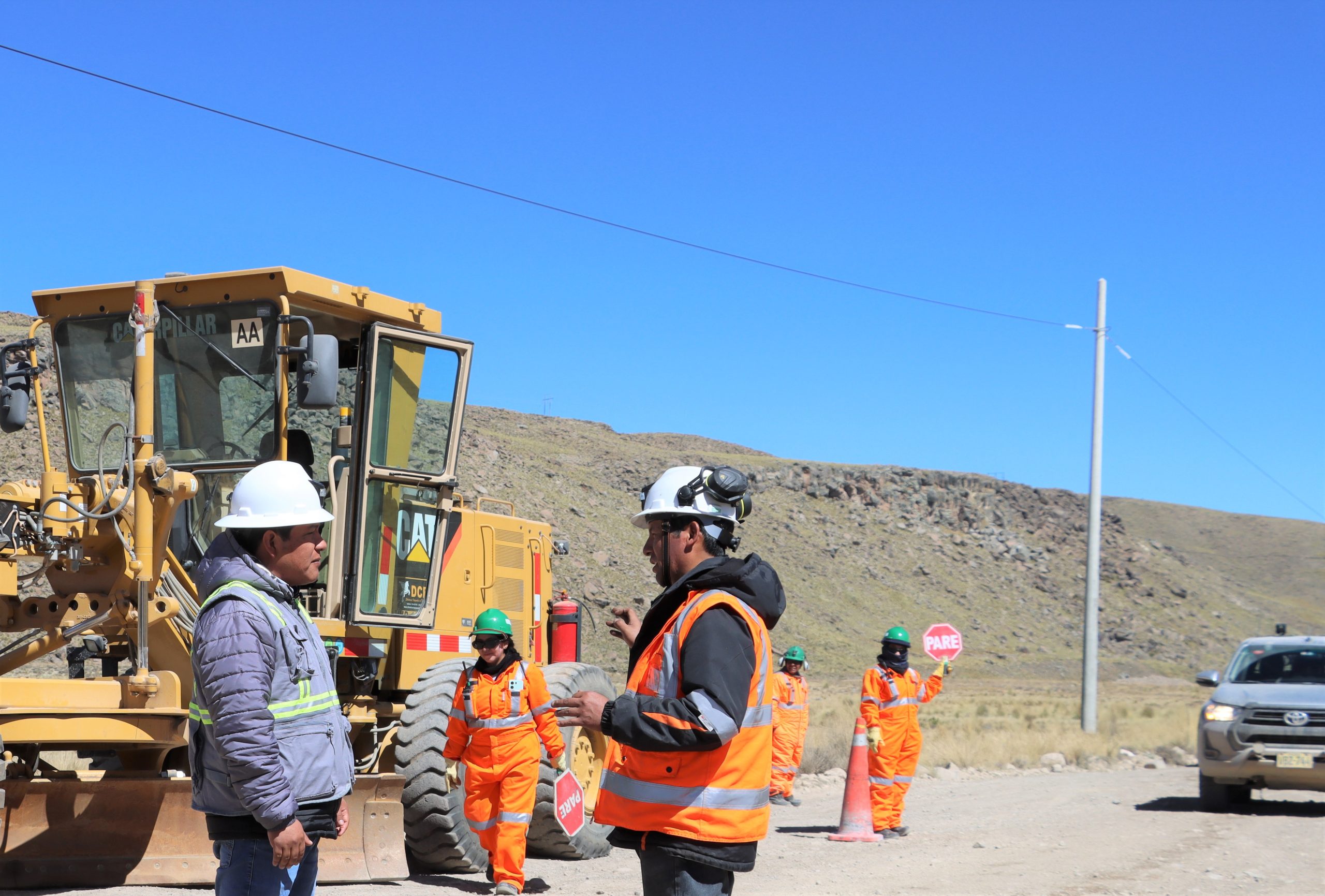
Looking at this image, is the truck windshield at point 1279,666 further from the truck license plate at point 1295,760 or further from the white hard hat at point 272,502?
the white hard hat at point 272,502

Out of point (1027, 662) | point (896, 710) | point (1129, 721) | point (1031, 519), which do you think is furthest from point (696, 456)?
point (896, 710)

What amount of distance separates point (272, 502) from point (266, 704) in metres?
0.67

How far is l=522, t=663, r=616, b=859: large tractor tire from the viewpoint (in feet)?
33.6

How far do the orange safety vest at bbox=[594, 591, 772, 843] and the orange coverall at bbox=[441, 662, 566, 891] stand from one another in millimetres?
4701

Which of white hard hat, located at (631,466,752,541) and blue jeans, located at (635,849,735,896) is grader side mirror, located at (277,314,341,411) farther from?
blue jeans, located at (635,849,735,896)

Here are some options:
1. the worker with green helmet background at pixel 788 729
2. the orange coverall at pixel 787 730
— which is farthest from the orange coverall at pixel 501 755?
the orange coverall at pixel 787 730

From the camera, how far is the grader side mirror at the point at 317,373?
27.0ft

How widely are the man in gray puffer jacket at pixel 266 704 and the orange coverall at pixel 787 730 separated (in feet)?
35.1

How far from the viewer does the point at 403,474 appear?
962 centimetres

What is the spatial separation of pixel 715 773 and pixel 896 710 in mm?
8635

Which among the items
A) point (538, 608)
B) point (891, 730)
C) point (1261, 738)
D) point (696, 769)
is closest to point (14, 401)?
point (538, 608)

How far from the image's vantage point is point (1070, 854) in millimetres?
11320

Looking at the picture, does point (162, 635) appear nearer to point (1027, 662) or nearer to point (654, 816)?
point (654, 816)

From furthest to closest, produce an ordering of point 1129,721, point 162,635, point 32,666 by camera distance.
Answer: point 1129,721 < point 32,666 < point 162,635
